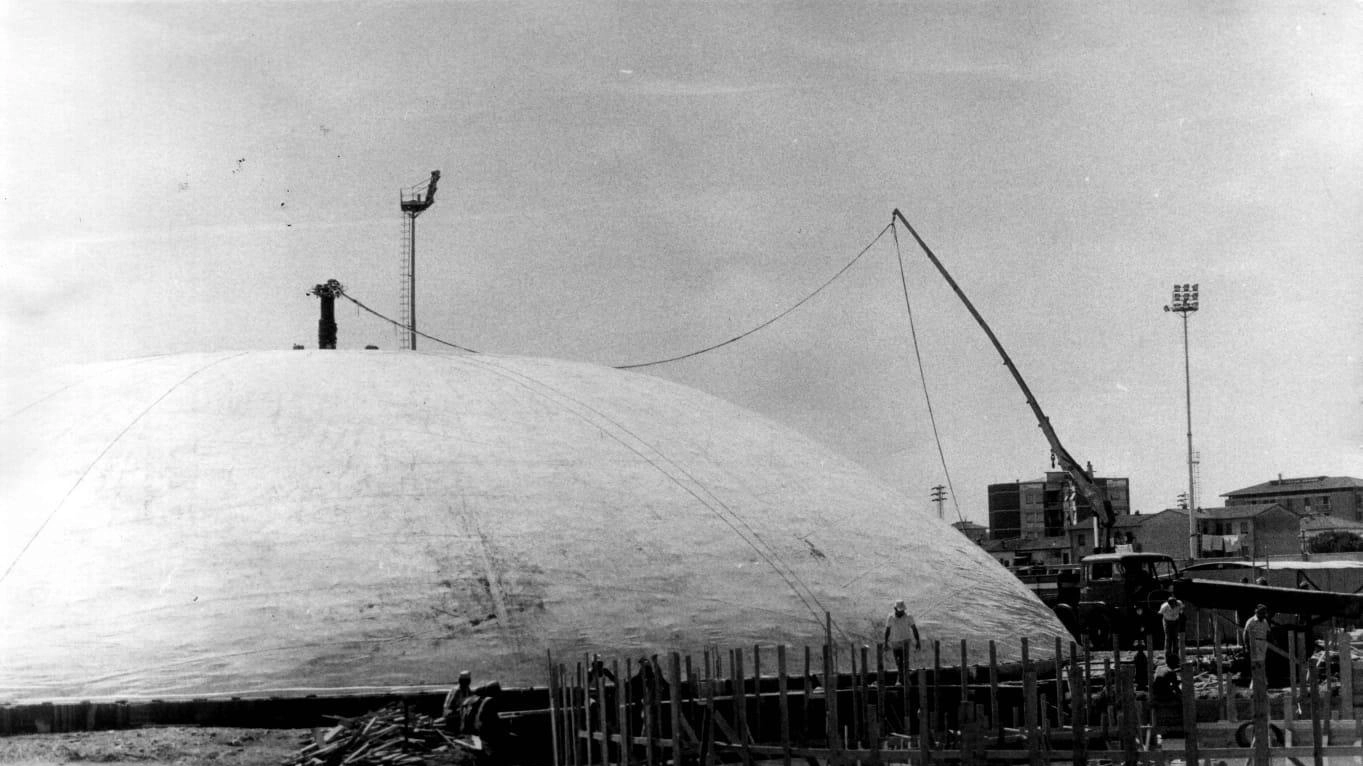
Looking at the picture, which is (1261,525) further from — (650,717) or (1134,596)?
(650,717)

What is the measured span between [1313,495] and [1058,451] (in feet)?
259

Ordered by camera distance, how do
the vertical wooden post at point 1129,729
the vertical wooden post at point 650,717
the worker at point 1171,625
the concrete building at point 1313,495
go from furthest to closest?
the concrete building at point 1313,495, the worker at point 1171,625, the vertical wooden post at point 650,717, the vertical wooden post at point 1129,729

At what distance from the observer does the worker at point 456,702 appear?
15.8 metres

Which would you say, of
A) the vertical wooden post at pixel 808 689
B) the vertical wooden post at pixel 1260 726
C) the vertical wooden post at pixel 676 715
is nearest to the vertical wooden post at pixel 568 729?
the vertical wooden post at pixel 808 689

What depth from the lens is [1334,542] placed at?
8438 centimetres

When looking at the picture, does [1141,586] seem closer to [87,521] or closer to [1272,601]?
[1272,601]

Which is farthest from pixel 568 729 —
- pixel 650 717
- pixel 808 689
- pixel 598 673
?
pixel 808 689

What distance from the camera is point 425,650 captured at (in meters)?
17.5

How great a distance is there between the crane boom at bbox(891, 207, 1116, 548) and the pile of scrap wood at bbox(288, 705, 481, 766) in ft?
78.0

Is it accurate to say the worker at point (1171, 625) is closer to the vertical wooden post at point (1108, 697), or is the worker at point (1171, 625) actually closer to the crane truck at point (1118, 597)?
the crane truck at point (1118, 597)

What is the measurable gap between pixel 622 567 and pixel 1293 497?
9952 cm

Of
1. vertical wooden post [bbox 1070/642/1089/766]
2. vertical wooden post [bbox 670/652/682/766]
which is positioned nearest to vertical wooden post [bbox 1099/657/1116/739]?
vertical wooden post [bbox 1070/642/1089/766]

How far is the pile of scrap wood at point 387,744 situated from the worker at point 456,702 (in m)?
0.12

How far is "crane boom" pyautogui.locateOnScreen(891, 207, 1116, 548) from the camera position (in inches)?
1463
